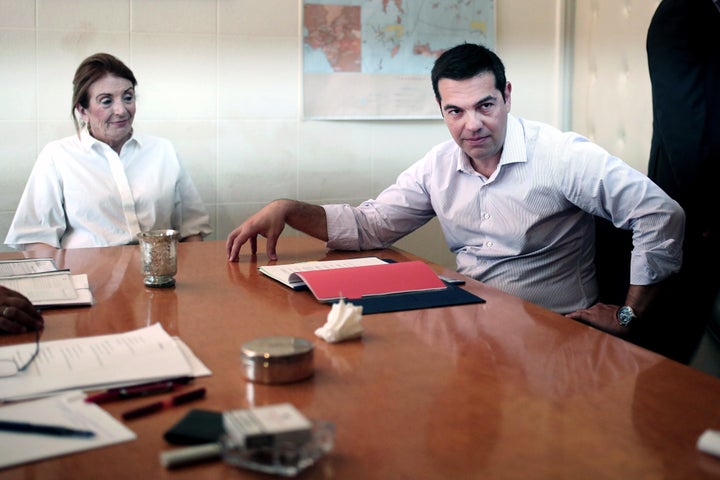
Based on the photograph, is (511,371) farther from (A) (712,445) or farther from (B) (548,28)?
(B) (548,28)

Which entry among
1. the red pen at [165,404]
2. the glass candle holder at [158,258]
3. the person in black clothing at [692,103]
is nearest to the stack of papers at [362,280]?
the glass candle holder at [158,258]

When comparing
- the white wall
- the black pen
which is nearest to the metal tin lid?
the black pen

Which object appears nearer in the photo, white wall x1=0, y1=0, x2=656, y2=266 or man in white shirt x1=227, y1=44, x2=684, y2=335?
man in white shirt x1=227, y1=44, x2=684, y2=335

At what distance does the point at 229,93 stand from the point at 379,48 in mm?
691

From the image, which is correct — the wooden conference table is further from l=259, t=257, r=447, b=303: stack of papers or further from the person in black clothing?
the person in black clothing

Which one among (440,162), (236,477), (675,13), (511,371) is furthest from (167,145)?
(236,477)

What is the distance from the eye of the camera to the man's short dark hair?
232 cm

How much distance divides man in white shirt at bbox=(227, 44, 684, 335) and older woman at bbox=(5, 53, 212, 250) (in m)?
0.87

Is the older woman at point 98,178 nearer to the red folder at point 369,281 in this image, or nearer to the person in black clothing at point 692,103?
the red folder at point 369,281

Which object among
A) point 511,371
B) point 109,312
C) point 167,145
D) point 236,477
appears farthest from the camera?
point 167,145

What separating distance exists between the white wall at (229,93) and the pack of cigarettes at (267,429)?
8.67ft

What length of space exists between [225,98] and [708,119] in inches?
76.0

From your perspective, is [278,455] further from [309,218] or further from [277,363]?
[309,218]

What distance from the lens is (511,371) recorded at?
4.22 ft
